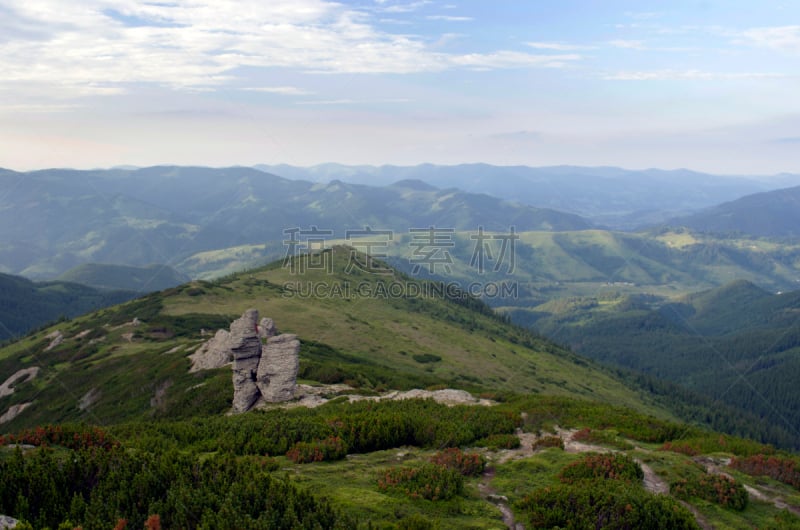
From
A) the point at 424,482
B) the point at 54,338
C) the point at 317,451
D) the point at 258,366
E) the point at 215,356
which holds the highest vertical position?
the point at 424,482

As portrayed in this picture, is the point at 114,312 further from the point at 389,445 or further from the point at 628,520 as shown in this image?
the point at 628,520

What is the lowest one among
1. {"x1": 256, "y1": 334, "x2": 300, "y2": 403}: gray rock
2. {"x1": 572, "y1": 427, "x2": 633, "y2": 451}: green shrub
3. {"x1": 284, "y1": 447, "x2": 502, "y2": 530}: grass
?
{"x1": 256, "y1": 334, "x2": 300, "y2": 403}: gray rock

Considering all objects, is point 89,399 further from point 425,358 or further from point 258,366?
point 425,358

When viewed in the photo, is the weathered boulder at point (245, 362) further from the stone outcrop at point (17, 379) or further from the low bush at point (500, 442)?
the stone outcrop at point (17, 379)

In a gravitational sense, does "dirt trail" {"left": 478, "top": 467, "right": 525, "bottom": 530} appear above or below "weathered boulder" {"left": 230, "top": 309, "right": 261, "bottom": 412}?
above

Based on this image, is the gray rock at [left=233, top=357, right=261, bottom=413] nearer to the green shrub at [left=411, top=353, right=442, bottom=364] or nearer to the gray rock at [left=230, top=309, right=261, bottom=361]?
the gray rock at [left=230, top=309, right=261, bottom=361]

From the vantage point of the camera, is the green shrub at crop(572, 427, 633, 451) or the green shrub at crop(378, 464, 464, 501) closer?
the green shrub at crop(378, 464, 464, 501)

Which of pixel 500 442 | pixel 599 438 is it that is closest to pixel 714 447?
pixel 599 438

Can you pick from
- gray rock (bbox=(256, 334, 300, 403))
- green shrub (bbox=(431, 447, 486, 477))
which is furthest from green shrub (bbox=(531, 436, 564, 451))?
gray rock (bbox=(256, 334, 300, 403))
